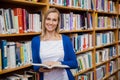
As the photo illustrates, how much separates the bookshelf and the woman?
27cm

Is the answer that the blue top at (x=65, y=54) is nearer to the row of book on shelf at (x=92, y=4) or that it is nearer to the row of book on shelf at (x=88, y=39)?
the row of book on shelf at (x=92, y=4)

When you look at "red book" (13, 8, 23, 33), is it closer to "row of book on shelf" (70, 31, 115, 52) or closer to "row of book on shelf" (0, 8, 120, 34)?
"row of book on shelf" (0, 8, 120, 34)

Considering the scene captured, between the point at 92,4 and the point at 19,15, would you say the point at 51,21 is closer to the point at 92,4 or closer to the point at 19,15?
the point at 19,15

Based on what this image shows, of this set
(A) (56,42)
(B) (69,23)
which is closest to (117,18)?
(B) (69,23)

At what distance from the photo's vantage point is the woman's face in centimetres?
204

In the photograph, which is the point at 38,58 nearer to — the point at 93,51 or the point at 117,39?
the point at 93,51

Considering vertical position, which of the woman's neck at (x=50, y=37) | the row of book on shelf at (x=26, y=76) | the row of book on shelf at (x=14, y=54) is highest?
the woman's neck at (x=50, y=37)

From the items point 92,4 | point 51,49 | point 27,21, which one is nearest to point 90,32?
point 92,4

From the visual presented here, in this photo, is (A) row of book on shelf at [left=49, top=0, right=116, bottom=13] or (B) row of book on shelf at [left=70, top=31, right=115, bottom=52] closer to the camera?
(A) row of book on shelf at [left=49, top=0, right=116, bottom=13]

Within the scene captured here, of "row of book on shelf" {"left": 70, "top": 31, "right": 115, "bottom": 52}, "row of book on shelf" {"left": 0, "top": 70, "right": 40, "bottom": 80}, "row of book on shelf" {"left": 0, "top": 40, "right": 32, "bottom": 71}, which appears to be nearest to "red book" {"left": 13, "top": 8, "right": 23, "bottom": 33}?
"row of book on shelf" {"left": 0, "top": 40, "right": 32, "bottom": 71}

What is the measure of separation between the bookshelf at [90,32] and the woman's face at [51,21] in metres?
0.34

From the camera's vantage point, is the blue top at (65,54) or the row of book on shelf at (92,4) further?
the row of book on shelf at (92,4)

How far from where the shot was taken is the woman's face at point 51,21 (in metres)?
2.04

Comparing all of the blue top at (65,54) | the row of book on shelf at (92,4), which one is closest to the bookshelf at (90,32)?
the row of book on shelf at (92,4)
